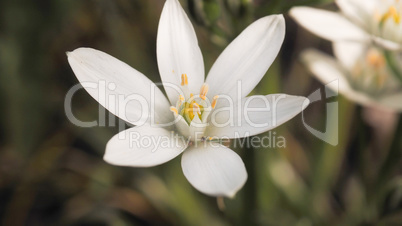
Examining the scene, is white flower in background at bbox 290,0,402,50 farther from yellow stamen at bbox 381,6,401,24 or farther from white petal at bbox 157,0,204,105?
white petal at bbox 157,0,204,105

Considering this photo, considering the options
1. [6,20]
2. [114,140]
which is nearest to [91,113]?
[6,20]

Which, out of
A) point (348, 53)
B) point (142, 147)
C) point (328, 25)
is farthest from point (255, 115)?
point (348, 53)

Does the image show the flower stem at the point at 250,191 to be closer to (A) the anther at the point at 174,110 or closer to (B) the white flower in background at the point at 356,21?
(A) the anther at the point at 174,110

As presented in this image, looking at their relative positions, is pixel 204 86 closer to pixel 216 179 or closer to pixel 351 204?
pixel 216 179

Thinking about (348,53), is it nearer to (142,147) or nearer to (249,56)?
(249,56)

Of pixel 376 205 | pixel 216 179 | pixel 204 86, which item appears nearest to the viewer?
pixel 216 179

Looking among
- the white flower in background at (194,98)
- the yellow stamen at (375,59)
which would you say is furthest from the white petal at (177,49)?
the yellow stamen at (375,59)
